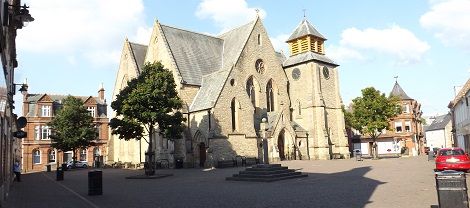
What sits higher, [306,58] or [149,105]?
[306,58]

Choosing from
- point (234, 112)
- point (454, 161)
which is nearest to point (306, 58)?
point (234, 112)

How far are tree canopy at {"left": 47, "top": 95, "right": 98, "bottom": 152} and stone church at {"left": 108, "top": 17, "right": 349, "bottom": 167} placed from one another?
397 cm

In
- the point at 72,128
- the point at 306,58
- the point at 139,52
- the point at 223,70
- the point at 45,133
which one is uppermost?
the point at 139,52

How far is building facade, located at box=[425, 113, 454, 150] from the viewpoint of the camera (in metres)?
74.8

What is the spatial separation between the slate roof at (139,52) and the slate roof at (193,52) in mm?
6866

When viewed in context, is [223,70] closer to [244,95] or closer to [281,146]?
[244,95]

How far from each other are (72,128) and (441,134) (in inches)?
2767

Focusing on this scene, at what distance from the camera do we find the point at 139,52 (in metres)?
49.8

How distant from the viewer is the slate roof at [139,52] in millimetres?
48375

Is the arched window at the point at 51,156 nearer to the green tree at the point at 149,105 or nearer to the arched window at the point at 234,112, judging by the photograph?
the arched window at the point at 234,112

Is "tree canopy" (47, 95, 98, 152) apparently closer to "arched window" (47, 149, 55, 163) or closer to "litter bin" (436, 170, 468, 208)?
"arched window" (47, 149, 55, 163)

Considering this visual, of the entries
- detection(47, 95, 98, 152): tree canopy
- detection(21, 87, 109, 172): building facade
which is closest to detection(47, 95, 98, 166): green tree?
detection(47, 95, 98, 152): tree canopy

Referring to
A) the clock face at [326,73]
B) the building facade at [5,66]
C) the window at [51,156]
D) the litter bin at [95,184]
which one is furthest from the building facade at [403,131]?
the building facade at [5,66]

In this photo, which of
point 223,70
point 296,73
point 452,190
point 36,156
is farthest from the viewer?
point 36,156
